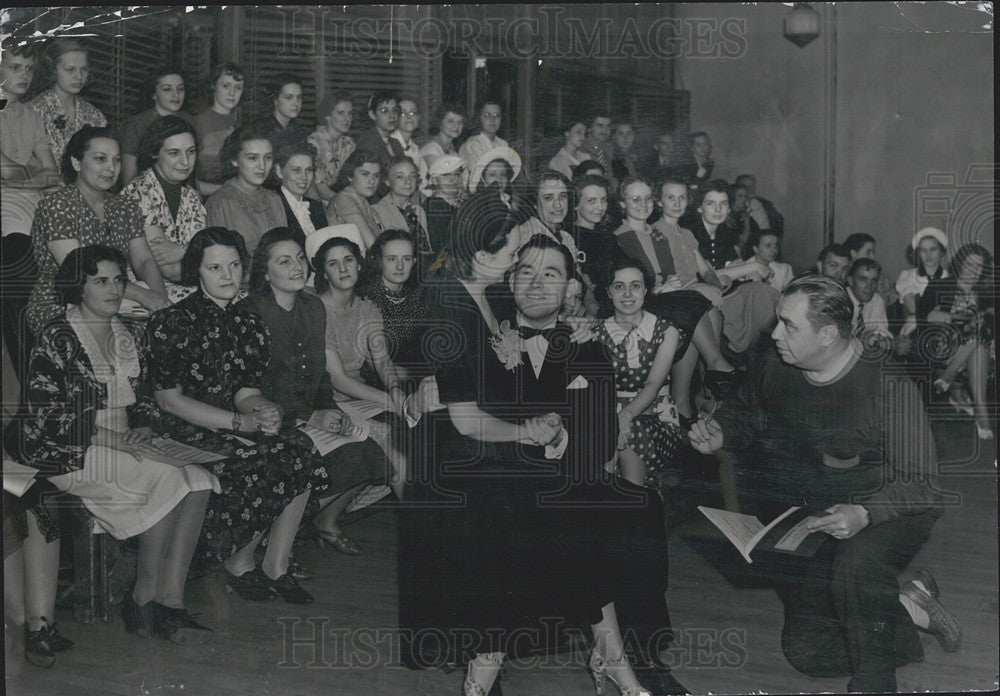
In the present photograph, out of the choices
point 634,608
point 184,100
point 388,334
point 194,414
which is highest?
point 184,100

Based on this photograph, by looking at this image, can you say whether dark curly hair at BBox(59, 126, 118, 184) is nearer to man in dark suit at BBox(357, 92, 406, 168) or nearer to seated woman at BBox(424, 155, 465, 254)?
man in dark suit at BBox(357, 92, 406, 168)

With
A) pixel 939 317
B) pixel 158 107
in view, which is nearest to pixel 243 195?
pixel 158 107

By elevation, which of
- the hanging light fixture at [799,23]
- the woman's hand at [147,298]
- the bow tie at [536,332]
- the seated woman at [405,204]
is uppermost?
the hanging light fixture at [799,23]

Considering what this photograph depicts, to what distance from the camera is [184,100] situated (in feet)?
13.2

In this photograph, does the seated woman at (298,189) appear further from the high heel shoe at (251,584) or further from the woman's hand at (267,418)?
the high heel shoe at (251,584)

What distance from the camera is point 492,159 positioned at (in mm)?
4082

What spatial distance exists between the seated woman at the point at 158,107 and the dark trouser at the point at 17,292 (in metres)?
0.49

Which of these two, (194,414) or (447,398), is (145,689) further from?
(447,398)

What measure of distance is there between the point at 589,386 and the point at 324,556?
1.15 m

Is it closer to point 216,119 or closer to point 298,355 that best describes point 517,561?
point 298,355

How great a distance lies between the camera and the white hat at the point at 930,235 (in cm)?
419

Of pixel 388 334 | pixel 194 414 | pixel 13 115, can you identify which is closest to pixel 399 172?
pixel 388 334

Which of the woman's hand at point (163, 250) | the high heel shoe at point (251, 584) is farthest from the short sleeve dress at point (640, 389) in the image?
the woman's hand at point (163, 250)

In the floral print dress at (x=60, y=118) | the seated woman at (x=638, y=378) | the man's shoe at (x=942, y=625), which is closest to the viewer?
the floral print dress at (x=60, y=118)
